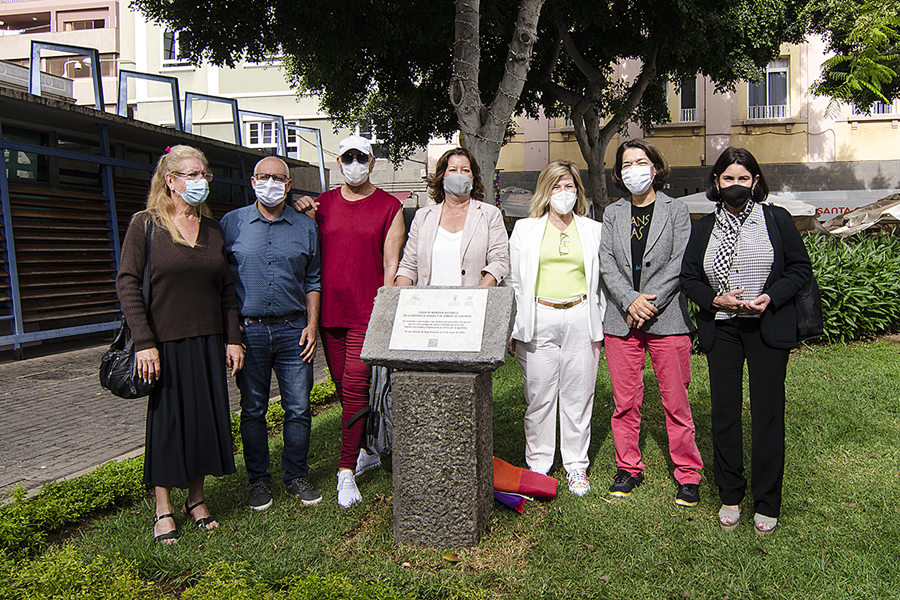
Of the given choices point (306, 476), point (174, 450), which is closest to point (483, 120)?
point (306, 476)

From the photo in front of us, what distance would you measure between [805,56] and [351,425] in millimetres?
23043

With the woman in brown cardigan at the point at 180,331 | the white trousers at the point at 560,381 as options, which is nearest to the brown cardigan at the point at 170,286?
the woman in brown cardigan at the point at 180,331

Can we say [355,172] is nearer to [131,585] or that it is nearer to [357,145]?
[357,145]

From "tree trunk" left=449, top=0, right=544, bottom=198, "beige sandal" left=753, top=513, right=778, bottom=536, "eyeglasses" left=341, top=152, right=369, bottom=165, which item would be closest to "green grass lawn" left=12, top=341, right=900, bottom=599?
"beige sandal" left=753, top=513, right=778, bottom=536

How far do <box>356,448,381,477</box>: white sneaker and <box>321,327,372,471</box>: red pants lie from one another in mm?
364

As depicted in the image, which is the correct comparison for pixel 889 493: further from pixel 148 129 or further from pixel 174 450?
pixel 148 129

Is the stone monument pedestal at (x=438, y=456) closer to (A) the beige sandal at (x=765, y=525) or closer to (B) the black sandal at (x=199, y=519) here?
(B) the black sandal at (x=199, y=519)

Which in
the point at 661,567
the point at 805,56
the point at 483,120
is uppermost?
the point at 805,56

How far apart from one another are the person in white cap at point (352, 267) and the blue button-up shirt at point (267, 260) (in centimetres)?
19

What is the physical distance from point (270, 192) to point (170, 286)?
0.85 metres

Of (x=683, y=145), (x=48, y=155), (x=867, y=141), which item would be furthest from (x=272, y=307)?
(x=867, y=141)

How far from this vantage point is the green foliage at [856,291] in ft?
29.6

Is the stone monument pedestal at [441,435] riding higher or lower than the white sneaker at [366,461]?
higher

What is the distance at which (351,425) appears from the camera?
420cm
